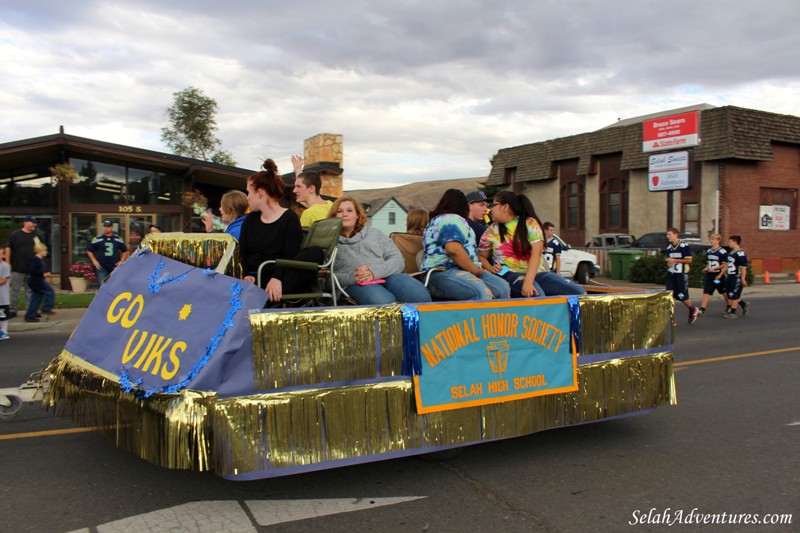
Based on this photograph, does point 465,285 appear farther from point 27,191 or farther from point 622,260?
point 622,260

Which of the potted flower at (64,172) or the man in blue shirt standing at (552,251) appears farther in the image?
the potted flower at (64,172)

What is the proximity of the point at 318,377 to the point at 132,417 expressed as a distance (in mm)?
1046

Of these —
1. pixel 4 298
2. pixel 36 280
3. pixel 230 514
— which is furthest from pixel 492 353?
pixel 36 280

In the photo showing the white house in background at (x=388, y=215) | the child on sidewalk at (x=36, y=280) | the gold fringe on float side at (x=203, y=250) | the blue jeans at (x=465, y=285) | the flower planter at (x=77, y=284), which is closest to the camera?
the gold fringe on float side at (x=203, y=250)

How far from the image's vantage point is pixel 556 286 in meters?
5.52

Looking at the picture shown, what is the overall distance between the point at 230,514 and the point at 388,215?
184ft

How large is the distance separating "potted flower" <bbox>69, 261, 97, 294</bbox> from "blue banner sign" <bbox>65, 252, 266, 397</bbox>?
15.6 m

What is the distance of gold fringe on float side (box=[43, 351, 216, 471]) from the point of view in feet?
11.2

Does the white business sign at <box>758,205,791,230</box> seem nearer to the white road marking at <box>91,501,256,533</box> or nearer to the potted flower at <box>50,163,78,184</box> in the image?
the potted flower at <box>50,163,78,184</box>

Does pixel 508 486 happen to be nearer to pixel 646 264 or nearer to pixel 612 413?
pixel 612 413

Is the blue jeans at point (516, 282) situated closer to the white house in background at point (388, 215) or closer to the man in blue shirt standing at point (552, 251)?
the man in blue shirt standing at point (552, 251)

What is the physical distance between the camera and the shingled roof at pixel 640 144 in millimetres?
26672

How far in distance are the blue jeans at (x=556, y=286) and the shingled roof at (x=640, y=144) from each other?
79.2 feet

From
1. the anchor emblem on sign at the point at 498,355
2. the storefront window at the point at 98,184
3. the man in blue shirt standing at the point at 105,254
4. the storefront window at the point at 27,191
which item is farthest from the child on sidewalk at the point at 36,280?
the anchor emblem on sign at the point at 498,355
